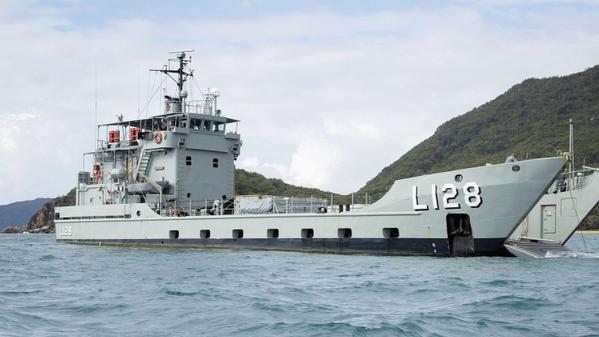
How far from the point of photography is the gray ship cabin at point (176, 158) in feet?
120

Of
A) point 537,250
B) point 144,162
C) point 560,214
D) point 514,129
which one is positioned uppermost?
point 514,129

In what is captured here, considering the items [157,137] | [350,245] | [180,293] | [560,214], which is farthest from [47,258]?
[560,214]

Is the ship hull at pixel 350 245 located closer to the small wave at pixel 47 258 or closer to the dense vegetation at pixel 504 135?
the small wave at pixel 47 258

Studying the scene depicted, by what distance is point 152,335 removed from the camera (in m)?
12.1

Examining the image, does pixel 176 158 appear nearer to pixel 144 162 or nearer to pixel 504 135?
A: pixel 144 162

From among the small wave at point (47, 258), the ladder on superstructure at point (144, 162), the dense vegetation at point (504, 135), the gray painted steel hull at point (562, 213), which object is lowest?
the small wave at point (47, 258)

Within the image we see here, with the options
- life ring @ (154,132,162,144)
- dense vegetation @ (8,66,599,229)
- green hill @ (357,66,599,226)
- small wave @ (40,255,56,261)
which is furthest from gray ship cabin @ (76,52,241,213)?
green hill @ (357,66,599,226)

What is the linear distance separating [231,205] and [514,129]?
73.3 meters

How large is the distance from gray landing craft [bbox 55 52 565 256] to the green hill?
49019 millimetres

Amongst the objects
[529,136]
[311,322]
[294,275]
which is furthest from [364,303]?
[529,136]

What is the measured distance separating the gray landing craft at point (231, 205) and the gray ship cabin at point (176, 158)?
0.17 ft

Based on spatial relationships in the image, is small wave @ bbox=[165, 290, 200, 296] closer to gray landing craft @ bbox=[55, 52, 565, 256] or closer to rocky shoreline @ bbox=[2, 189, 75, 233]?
gray landing craft @ bbox=[55, 52, 565, 256]

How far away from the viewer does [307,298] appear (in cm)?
1600

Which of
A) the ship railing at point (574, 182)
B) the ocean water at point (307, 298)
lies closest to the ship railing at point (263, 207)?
the ocean water at point (307, 298)
